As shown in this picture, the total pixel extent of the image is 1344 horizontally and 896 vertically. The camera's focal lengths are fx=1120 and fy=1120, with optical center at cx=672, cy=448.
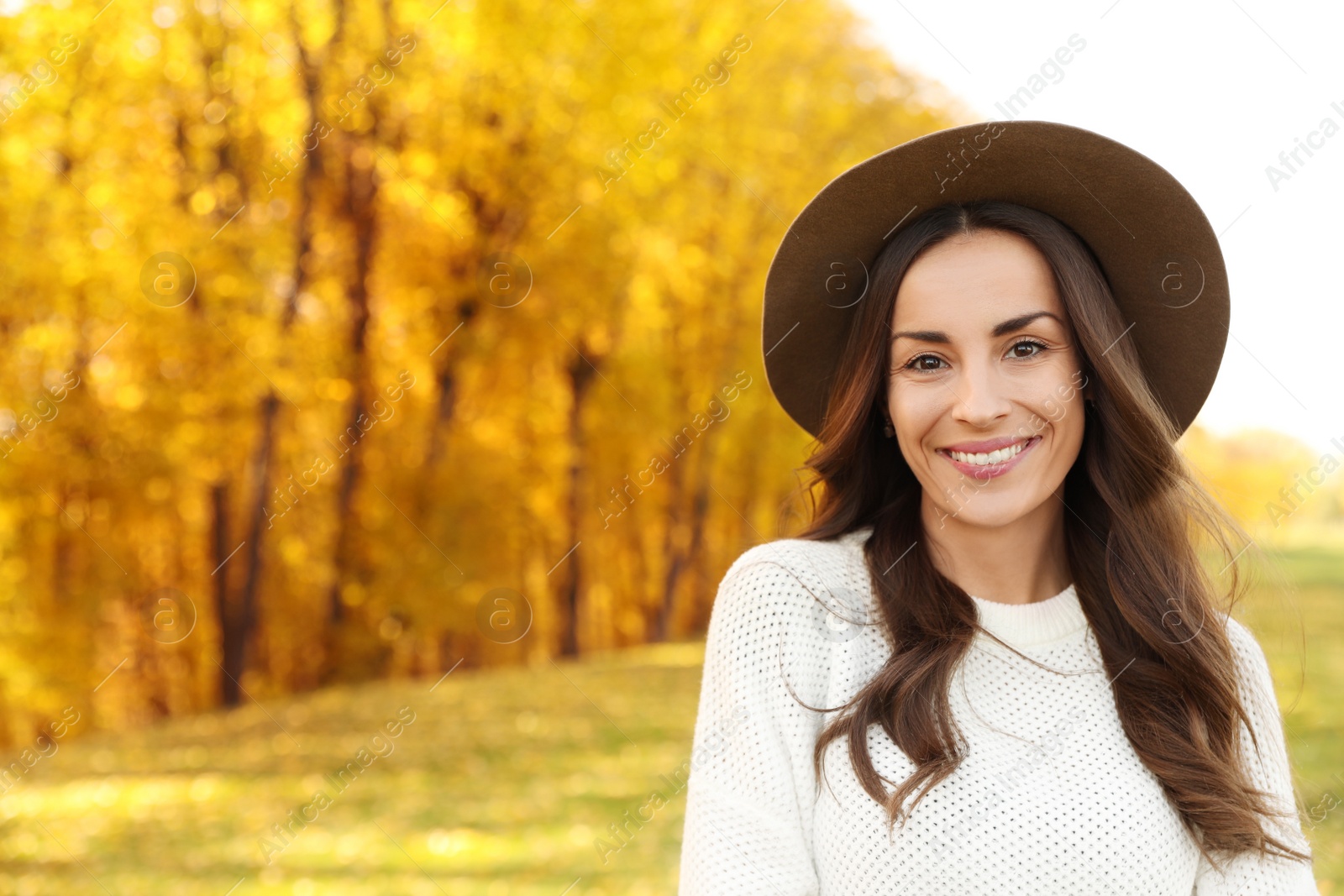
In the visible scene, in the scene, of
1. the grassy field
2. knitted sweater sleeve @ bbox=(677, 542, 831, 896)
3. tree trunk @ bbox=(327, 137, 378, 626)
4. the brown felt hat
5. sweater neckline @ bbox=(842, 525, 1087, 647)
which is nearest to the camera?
knitted sweater sleeve @ bbox=(677, 542, 831, 896)

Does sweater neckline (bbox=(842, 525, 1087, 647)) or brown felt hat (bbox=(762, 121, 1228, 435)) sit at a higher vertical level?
brown felt hat (bbox=(762, 121, 1228, 435))

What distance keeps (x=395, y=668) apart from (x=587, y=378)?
4.67m

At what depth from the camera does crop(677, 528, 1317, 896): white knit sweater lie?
5.64 feet

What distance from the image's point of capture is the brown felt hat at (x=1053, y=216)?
6.40 feet

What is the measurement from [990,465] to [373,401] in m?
11.9

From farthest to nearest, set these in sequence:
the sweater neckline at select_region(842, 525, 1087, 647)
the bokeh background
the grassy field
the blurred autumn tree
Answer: the blurred autumn tree
the bokeh background
the grassy field
the sweater neckline at select_region(842, 525, 1087, 647)

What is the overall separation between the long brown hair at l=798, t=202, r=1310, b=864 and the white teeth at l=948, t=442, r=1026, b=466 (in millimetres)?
199

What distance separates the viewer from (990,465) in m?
1.92

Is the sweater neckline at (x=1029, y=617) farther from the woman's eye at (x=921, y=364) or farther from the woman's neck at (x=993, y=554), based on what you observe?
the woman's eye at (x=921, y=364)

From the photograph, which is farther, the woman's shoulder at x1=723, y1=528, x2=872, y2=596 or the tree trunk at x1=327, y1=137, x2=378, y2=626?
the tree trunk at x1=327, y1=137, x2=378, y2=626

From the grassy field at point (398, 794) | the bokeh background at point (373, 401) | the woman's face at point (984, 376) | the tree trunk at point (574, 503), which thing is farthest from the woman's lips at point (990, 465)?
the tree trunk at point (574, 503)

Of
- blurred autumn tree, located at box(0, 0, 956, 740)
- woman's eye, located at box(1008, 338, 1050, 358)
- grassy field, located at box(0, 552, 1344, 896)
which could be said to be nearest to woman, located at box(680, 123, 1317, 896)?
woman's eye, located at box(1008, 338, 1050, 358)

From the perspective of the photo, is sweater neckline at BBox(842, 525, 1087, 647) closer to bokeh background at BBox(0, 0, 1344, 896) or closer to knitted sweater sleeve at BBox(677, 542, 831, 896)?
knitted sweater sleeve at BBox(677, 542, 831, 896)

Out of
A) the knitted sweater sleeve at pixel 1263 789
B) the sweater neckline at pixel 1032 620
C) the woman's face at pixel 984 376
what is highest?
the woman's face at pixel 984 376
